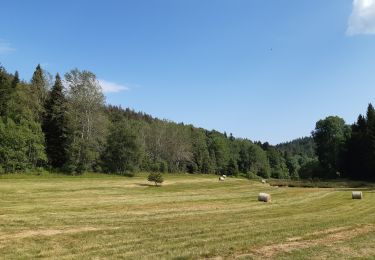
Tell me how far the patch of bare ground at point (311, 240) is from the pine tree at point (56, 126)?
58.6 metres

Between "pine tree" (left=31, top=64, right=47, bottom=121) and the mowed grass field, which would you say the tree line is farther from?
the mowed grass field

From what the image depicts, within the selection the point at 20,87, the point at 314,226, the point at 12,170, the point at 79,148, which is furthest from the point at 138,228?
the point at 20,87

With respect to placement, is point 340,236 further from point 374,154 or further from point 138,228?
point 374,154

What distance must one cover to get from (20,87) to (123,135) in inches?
Answer: 744

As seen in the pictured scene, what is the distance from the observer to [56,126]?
7488cm

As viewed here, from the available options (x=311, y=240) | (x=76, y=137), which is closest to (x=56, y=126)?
(x=76, y=137)

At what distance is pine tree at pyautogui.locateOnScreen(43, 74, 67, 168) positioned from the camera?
7325cm

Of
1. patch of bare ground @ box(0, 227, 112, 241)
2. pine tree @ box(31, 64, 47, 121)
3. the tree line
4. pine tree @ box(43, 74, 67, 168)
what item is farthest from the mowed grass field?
the tree line

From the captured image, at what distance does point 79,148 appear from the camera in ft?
219

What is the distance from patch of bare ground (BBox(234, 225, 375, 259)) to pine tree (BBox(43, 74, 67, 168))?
5861cm

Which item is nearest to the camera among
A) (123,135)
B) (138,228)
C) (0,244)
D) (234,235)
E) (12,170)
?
(0,244)

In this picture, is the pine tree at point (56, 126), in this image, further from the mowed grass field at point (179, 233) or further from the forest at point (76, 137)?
the mowed grass field at point (179, 233)

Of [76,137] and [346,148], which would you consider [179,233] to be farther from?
[346,148]

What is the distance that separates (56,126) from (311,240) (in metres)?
64.5
